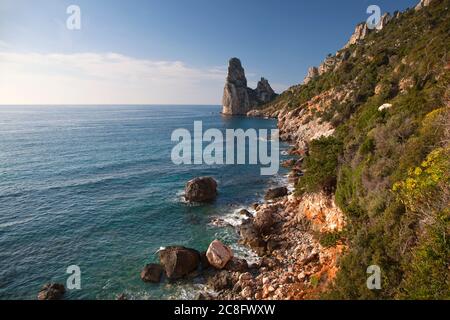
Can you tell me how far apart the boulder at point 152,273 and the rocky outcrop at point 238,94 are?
138 m

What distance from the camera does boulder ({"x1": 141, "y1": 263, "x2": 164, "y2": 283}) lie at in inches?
773

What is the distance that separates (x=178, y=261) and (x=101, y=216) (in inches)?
524

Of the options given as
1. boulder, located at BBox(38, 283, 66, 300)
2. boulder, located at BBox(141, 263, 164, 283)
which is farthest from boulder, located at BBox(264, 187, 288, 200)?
boulder, located at BBox(38, 283, 66, 300)

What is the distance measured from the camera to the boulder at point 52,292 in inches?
713

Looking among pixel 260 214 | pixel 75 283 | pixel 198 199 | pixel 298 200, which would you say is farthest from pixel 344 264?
pixel 198 199

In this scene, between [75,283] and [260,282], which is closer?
[260,282]

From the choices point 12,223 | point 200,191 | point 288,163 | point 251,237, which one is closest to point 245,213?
point 251,237

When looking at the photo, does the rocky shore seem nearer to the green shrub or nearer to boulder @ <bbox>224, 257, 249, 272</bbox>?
boulder @ <bbox>224, 257, 249, 272</bbox>

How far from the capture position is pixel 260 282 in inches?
728

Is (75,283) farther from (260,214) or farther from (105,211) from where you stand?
(260,214)

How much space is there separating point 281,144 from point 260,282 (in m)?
51.8

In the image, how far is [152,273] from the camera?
1984 centimetres
